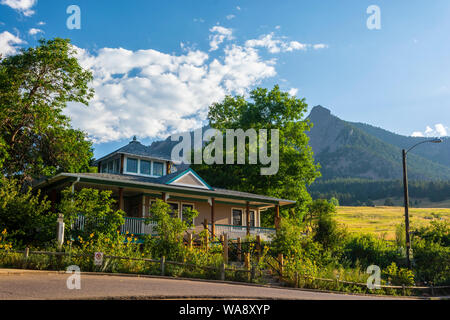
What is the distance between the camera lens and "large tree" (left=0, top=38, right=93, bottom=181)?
88.4ft

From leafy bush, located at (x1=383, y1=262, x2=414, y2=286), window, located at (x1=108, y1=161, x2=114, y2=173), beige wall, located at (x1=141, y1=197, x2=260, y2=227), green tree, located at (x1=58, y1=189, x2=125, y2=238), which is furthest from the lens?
window, located at (x1=108, y1=161, x2=114, y2=173)

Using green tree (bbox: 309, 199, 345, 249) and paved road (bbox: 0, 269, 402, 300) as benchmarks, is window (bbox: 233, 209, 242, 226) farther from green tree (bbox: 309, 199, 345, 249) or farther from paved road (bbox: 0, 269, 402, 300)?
paved road (bbox: 0, 269, 402, 300)

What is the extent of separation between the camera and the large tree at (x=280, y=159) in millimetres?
39875

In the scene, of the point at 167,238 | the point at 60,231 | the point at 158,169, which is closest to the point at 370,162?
the point at 158,169

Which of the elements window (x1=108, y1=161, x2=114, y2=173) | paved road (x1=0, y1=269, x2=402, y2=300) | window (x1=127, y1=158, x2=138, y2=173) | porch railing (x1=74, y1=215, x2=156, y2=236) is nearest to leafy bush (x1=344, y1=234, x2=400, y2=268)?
porch railing (x1=74, y1=215, x2=156, y2=236)

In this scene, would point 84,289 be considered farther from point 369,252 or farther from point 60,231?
point 369,252

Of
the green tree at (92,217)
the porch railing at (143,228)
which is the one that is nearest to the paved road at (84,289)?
the green tree at (92,217)

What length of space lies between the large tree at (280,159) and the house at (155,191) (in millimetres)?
7304

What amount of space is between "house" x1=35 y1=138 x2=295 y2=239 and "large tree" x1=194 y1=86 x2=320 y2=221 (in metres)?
7.30

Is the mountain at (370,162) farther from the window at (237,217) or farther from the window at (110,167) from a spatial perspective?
the window at (110,167)

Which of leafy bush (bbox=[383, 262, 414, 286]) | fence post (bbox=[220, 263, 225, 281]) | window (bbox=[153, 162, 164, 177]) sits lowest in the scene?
leafy bush (bbox=[383, 262, 414, 286])

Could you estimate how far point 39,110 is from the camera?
27.3 metres
